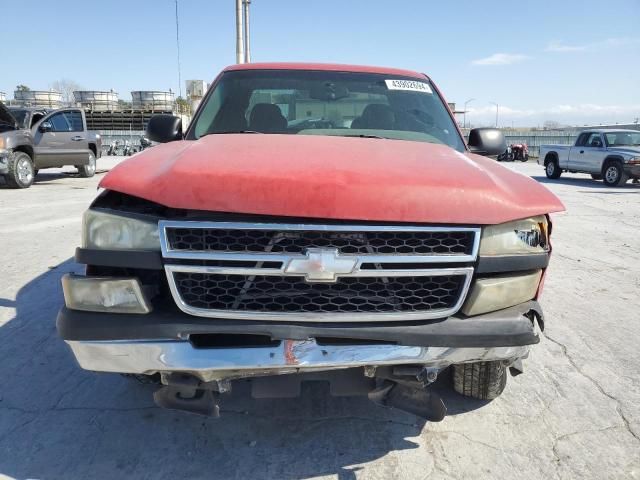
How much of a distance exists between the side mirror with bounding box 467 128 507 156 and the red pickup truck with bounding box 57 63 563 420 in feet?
4.39

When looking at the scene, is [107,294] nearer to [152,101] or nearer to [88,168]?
[88,168]

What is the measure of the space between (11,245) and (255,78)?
4285mm

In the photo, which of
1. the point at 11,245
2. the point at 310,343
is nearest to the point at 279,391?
the point at 310,343

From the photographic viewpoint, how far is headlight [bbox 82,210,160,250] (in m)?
1.88

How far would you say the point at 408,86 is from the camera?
11.7ft

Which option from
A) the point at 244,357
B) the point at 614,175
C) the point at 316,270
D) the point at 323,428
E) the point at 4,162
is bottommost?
the point at 614,175

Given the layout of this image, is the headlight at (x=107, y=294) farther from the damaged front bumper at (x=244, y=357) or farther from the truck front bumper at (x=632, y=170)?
the truck front bumper at (x=632, y=170)

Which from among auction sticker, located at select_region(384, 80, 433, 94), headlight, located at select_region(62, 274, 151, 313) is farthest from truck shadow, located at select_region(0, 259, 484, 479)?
auction sticker, located at select_region(384, 80, 433, 94)

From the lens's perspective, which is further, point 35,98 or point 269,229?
point 35,98

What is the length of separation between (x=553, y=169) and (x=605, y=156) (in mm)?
2361

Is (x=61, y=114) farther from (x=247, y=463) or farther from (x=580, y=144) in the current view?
(x=580, y=144)

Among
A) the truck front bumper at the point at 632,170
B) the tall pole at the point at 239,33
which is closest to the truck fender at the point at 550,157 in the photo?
the truck front bumper at the point at 632,170

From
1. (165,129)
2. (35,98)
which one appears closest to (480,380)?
(165,129)

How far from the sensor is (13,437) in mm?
2320
